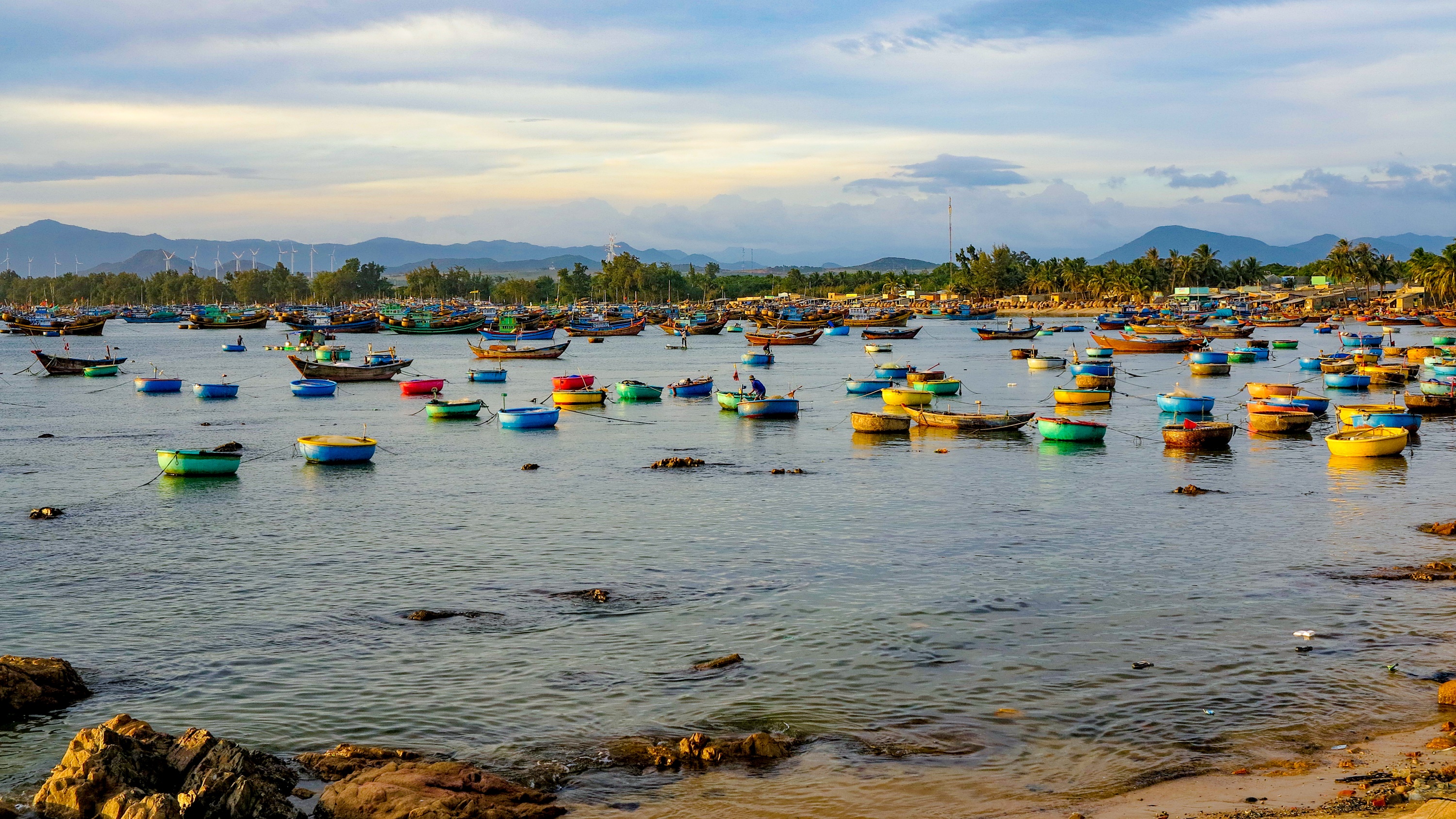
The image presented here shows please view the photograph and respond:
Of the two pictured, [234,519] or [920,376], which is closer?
[234,519]

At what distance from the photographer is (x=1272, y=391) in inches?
2405

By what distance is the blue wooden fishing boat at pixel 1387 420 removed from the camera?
45531 millimetres

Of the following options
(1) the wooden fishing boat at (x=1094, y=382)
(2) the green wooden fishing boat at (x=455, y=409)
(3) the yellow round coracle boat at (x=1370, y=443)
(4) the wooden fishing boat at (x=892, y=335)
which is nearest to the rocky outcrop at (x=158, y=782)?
(3) the yellow round coracle boat at (x=1370, y=443)

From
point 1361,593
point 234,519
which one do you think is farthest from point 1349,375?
point 234,519

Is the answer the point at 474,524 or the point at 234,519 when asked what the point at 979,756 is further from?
the point at 234,519

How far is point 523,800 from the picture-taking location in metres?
13.6

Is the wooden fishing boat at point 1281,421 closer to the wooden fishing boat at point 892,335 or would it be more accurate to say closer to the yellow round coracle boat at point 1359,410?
the yellow round coracle boat at point 1359,410

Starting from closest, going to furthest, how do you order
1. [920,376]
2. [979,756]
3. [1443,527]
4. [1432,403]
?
[979,756] → [1443,527] → [1432,403] → [920,376]

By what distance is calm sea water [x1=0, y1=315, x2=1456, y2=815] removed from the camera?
53.9ft

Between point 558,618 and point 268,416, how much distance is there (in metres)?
46.3

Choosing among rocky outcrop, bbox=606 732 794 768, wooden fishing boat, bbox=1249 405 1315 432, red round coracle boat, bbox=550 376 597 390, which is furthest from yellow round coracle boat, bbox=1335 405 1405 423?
rocky outcrop, bbox=606 732 794 768

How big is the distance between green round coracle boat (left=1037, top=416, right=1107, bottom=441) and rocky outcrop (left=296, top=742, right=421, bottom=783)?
36.7m

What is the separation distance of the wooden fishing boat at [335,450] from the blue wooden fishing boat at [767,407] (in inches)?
762

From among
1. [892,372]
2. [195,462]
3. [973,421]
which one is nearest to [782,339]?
[892,372]
